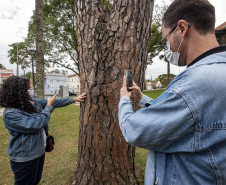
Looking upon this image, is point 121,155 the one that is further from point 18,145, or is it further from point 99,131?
point 18,145

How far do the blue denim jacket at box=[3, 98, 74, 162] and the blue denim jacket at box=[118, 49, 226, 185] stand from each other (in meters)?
1.62

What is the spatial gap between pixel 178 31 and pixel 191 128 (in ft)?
2.40

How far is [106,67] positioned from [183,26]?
1.13m

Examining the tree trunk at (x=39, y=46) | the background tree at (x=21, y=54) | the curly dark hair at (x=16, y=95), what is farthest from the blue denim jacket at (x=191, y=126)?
the background tree at (x=21, y=54)

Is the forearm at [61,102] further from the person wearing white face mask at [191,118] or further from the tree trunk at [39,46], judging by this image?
the tree trunk at [39,46]

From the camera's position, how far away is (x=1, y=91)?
2299 mm

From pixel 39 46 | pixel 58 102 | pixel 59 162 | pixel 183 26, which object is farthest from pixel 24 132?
pixel 39 46

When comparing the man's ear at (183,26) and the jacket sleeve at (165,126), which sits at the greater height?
the man's ear at (183,26)

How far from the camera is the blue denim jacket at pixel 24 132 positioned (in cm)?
214

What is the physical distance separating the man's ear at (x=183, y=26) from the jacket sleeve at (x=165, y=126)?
505 millimetres

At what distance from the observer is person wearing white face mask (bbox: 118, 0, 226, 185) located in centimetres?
89

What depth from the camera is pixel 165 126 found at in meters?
0.93

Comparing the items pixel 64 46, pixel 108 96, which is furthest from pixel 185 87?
pixel 64 46

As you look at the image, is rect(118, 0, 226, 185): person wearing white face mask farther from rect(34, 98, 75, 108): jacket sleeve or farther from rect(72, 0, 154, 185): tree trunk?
rect(34, 98, 75, 108): jacket sleeve
